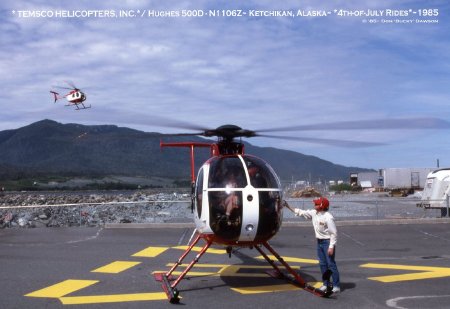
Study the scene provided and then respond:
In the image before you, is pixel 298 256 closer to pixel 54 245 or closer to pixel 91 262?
pixel 91 262

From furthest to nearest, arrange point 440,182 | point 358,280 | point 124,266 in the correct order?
point 440,182, point 124,266, point 358,280

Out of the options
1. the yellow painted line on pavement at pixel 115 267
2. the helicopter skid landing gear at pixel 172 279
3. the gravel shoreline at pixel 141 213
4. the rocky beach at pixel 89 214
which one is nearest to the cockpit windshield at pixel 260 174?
the helicopter skid landing gear at pixel 172 279

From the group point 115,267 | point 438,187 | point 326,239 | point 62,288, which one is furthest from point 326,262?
point 438,187

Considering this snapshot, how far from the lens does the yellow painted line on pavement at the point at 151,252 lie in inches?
618

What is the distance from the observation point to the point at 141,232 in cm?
2152

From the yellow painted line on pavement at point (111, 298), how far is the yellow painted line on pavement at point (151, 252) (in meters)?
5.03

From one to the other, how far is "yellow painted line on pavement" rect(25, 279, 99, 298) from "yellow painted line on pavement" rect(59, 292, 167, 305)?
471 mm

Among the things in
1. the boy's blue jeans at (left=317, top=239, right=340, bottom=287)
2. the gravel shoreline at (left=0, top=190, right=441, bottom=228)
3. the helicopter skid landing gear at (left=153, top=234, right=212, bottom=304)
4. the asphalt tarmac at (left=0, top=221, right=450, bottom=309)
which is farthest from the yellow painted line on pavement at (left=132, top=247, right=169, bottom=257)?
the boy's blue jeans at (left=317, top=239, right=340, bottom=287)

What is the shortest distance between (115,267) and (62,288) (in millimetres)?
2530

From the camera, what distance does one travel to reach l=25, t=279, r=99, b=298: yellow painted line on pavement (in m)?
10.6

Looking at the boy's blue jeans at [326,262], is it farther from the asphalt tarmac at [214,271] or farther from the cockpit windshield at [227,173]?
the cockpit windshield at [227,173]

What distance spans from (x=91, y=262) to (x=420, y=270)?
26.7 ft

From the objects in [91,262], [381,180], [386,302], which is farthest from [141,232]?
[381,180]

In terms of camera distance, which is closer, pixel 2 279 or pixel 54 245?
pixel 2 279
